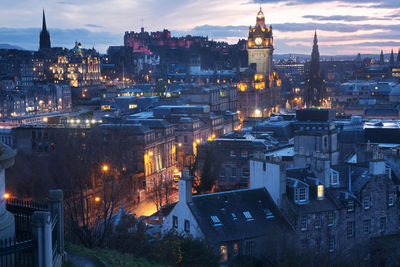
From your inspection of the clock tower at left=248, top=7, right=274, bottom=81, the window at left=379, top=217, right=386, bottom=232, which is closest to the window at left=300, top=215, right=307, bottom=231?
the window at left=379, top=217, right=386, bottom=232

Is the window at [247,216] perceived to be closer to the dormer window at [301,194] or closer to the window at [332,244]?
the dormer window at [301,194]

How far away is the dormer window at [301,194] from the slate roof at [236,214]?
57.6 inches

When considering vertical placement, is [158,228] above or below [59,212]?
→ below

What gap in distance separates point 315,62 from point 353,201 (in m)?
133

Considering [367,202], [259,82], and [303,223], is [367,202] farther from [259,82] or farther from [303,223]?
[259,82]

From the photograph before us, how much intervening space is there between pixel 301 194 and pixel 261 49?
145 metres

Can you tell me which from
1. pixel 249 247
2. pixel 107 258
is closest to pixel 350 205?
pixel 249 247

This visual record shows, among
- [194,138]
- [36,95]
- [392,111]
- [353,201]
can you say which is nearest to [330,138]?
[353,201]

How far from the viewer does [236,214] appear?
112ft

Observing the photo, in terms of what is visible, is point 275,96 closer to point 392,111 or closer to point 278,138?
point 392,111

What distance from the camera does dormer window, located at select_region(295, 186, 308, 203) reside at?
1394 inches

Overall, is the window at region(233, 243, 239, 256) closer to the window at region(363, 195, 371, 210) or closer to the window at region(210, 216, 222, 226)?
the window at region(210, 216, 222, 226)

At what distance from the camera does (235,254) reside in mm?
32188

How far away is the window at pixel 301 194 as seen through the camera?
35.4 metres
